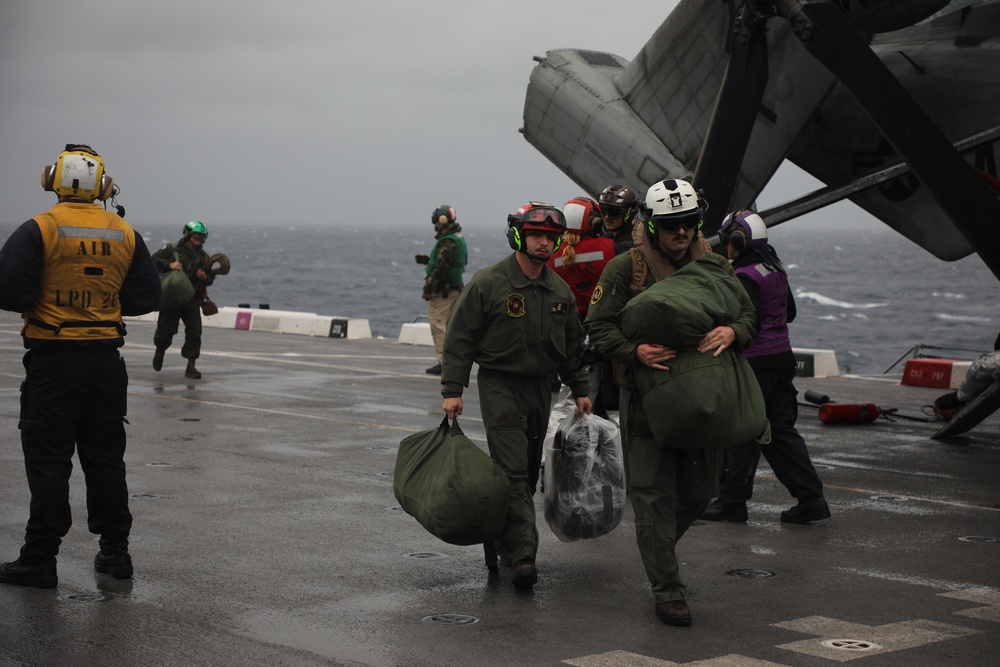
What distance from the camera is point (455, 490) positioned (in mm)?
6527

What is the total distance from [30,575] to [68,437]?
741 millimetres

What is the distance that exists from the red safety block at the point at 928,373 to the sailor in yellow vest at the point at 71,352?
1431cm

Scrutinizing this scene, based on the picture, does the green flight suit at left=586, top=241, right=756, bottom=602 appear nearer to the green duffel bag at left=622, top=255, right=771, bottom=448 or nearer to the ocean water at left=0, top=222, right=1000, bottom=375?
the green duffel bag at left=622, top=255, right=771, bottom=448

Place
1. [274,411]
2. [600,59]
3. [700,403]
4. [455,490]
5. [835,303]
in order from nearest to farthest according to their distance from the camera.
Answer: [700,403] → [455,490] → [274,411] → [600,59] → [835,303]

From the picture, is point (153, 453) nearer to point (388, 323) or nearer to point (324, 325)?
point (324, 325)

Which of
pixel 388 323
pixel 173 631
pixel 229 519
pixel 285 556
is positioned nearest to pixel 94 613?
pixel 173 631

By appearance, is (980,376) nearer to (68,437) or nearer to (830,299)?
(68,437)

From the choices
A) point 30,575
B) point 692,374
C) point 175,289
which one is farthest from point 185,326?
point 692,374

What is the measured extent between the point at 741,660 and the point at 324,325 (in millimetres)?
21402

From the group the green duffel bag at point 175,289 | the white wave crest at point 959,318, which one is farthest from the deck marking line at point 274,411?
the white wave crest at point 959,318

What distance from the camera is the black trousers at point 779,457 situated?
8.73 metres

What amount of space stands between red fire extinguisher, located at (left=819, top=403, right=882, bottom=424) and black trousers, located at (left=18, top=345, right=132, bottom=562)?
926cm

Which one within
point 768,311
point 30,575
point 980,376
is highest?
point 768,311

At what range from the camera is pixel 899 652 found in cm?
561
